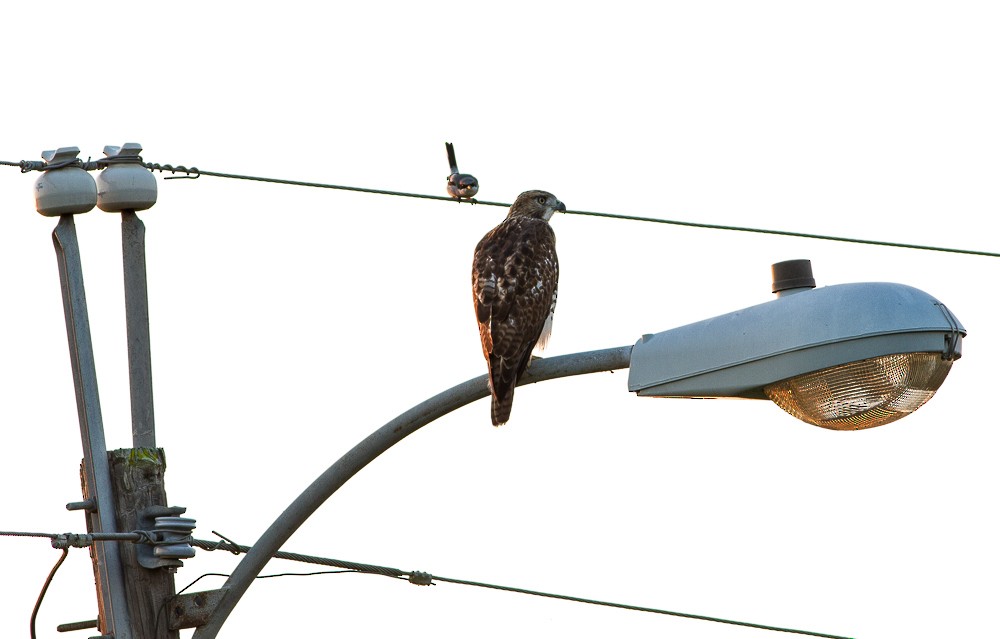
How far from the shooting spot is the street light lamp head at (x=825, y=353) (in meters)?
6.20

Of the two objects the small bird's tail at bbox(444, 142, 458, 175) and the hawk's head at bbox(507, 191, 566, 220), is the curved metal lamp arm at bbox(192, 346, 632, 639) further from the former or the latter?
the hawk's head at bbox(507, 191, 566, 220)

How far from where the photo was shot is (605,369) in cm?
718

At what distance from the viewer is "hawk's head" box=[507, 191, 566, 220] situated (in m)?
11.6

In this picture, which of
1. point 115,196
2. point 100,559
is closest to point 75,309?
point 115,196

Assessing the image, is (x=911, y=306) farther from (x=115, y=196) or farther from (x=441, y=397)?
(x=115, y=196)

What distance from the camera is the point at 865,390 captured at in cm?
637

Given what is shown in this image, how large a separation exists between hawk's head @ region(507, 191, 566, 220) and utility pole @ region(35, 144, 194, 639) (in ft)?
12.4

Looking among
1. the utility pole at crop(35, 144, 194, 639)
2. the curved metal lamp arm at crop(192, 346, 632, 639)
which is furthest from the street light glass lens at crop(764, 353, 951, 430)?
the utility pole at crop(35, 144, 194, 639)

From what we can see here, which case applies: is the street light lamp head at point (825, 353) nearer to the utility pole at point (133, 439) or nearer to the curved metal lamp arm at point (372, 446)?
the curved metal lamp arm at point (372, 446)

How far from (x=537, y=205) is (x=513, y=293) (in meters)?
1.80

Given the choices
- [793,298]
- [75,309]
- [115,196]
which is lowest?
[793,298]

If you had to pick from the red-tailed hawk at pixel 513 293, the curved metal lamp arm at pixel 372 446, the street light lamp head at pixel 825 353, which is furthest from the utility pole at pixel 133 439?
the street light lamp head at pixel 825 353

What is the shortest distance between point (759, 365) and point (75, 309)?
11.5 ft

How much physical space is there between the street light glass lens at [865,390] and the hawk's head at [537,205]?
17.0 ft
